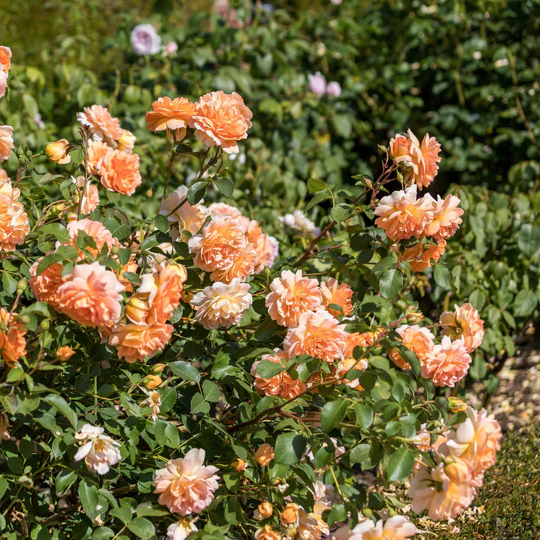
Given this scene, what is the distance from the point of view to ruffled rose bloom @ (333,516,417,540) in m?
1.37

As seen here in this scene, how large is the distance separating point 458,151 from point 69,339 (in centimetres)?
299

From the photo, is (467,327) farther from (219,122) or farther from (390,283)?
(219,122)

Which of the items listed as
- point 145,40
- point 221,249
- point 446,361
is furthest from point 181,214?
point 145,40

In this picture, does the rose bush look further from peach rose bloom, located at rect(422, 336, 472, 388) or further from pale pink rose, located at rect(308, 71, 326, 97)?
pale pink rose, located at rect(308, 71, 326, 97)

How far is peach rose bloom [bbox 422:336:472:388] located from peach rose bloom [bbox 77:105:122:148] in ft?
2.89

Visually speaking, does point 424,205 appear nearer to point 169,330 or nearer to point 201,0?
point 169,330

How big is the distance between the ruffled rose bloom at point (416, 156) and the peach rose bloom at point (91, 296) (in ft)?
2.09

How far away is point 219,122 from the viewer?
1.52m

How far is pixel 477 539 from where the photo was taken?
6.41 feet

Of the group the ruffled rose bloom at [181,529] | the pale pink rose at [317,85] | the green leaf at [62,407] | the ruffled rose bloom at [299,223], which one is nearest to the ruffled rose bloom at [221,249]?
the green leaf at [62,407]

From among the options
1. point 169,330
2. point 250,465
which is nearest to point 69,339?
point 169,330

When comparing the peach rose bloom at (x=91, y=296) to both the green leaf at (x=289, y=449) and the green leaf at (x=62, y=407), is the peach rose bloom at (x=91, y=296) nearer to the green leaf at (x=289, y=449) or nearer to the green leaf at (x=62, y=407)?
the green leaf at (x=62, y=407)

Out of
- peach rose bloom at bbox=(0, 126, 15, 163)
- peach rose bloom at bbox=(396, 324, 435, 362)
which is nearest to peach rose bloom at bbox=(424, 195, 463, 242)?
peach rose bloom at bbox=(396, 324, 435, 362)

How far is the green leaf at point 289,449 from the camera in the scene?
1.43 meters
